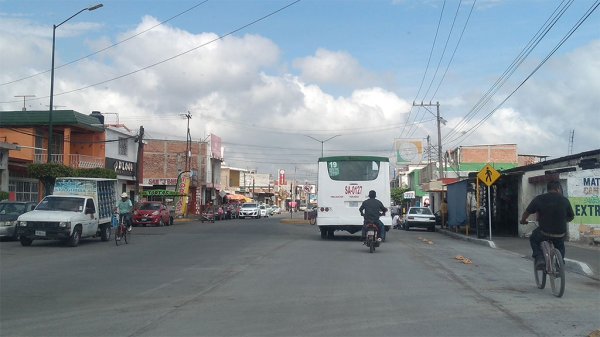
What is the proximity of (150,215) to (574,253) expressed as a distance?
29.3 metres

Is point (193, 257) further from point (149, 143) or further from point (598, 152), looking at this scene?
point (149, 143)

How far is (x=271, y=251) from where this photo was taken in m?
19.2

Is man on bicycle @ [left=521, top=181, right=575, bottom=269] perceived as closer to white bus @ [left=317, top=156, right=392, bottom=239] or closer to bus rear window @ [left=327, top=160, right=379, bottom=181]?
white bus @ [left=317, top=156, right=392, bottom=239]

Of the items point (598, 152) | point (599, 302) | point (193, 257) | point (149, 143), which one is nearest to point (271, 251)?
point (193, 257)

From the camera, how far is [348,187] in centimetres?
Result: 2447

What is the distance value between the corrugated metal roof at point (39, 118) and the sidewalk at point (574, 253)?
27.1 meters

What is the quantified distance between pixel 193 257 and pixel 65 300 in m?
7.34

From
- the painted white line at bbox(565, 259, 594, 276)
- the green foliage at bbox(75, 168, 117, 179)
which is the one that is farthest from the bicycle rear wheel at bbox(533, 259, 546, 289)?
the green foliage at bbox(75, 168, 117, 179)

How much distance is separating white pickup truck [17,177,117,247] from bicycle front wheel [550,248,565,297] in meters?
15.2

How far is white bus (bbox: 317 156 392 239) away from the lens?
24.3m

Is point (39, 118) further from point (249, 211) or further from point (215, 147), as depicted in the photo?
point (215, 147)

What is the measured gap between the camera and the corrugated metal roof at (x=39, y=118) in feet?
136

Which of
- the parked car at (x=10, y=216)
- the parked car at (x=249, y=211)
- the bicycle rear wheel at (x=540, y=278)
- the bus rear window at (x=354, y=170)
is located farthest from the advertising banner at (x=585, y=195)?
the parked car at (x=249, y=211)

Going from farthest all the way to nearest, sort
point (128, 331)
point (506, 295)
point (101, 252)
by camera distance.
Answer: point (101, 252), point (506, 295), point (128, 331)
